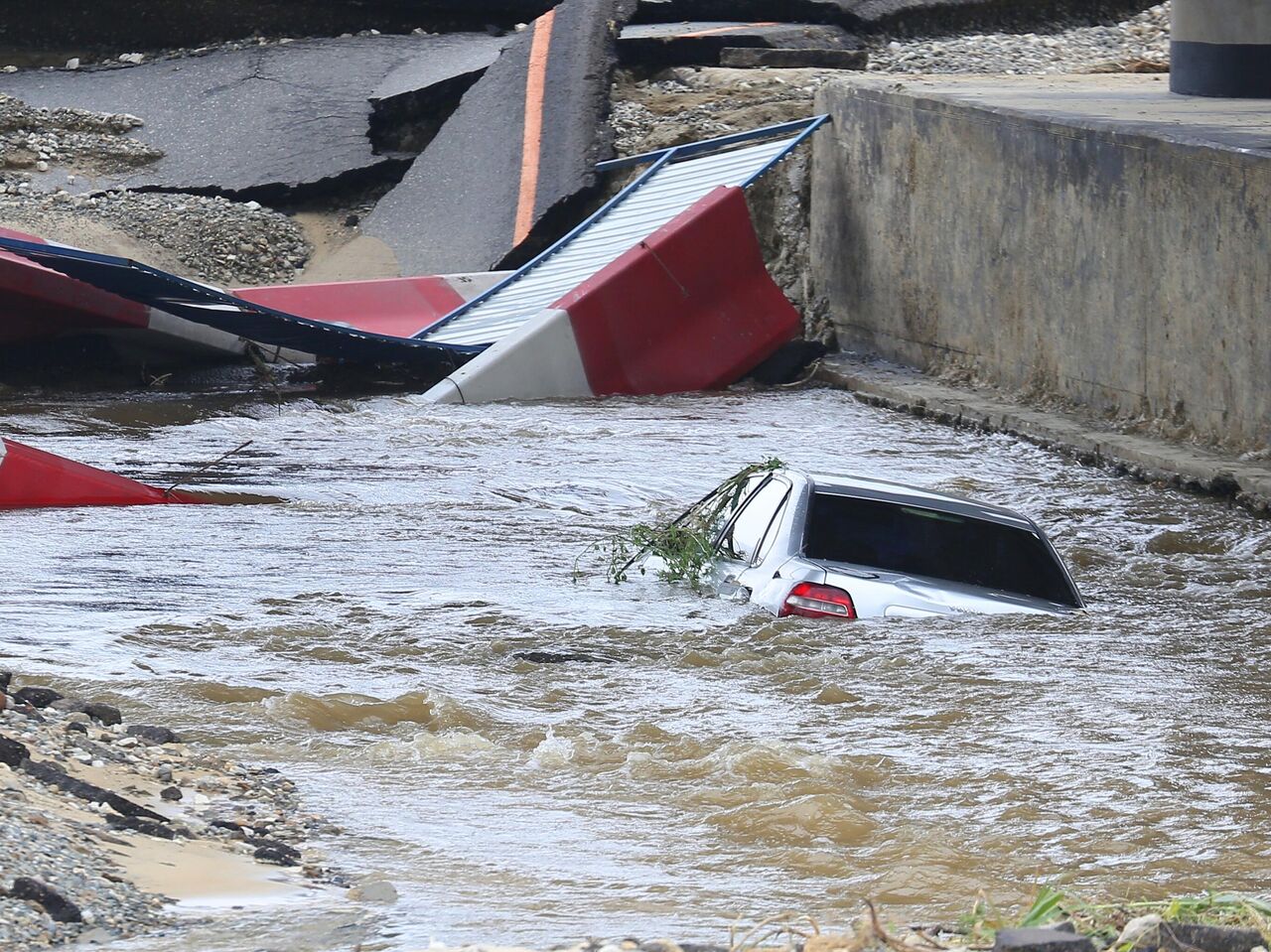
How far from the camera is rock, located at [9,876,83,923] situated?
4.09 meters

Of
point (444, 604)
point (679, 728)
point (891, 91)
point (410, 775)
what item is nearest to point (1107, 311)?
point (891, 91)

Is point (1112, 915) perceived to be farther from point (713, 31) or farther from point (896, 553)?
point (713, 31)

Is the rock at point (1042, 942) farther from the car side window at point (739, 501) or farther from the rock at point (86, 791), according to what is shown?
the car side window at point (739, 501)

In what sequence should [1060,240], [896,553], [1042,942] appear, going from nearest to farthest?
[1042,942]
[896,553]
[1060,240]

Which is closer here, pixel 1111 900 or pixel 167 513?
pixel 1111 900

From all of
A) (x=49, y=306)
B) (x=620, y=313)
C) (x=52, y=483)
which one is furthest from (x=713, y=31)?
(x=52, y=483)

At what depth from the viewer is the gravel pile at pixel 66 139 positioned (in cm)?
2092

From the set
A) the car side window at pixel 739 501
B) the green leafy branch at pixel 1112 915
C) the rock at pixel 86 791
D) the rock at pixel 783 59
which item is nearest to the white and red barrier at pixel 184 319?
the rock at pixel 783 59

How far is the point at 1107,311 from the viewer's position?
14.2m

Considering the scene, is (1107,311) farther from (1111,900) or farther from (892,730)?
(1111,900)

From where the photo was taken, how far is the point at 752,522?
8.91 meters

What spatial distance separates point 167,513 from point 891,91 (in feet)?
30.0

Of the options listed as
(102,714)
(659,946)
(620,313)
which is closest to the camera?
(659,946)

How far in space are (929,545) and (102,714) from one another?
3.91m
